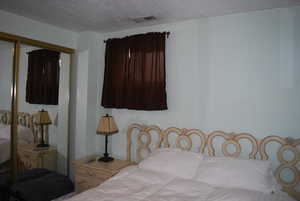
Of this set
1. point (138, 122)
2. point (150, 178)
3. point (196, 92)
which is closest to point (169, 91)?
point (196, 92)

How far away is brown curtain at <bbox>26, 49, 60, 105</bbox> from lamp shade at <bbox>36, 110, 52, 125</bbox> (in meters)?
0.13

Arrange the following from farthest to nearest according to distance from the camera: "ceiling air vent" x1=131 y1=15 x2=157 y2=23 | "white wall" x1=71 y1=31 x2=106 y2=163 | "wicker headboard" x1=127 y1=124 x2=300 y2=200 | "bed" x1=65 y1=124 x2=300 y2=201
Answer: "white wall" x1=71 y1=31 x2=106 y2=163 < "ceiling air vent" x1=131 y1=15 x2=157 y2=23 < "wicker headboard" x1=127 y1=124 x2=300 y2=200 < "bed" x1=65 y1=124 x2=300 y2=201

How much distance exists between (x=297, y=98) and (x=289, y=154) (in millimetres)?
560

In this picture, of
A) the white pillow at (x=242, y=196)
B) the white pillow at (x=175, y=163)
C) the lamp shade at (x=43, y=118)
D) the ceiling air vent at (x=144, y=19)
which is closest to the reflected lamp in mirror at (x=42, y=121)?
the lamp shade at (x=43, y=118)

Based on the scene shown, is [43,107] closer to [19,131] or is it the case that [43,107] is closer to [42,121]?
[42,121]

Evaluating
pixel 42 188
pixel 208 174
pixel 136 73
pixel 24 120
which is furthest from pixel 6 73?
pixel 208 174

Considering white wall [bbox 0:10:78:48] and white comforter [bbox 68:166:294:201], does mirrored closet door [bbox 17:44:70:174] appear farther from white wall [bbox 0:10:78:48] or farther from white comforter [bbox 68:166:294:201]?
white comforter [bbox 68:166:294:201]

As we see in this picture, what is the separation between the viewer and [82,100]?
321cm

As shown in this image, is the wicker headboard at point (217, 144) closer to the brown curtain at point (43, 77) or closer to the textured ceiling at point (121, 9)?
the brown curtain at point (43, 77)

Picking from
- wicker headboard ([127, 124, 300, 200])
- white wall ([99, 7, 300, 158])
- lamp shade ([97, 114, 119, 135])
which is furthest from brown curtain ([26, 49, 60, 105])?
white wall ([99, 7, 300, 158])

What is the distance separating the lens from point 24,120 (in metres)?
2.64

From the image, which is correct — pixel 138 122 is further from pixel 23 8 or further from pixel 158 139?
pixel 23 8

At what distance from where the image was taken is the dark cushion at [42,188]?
2430 millimetres

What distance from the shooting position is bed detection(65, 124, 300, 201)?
1766 mm
